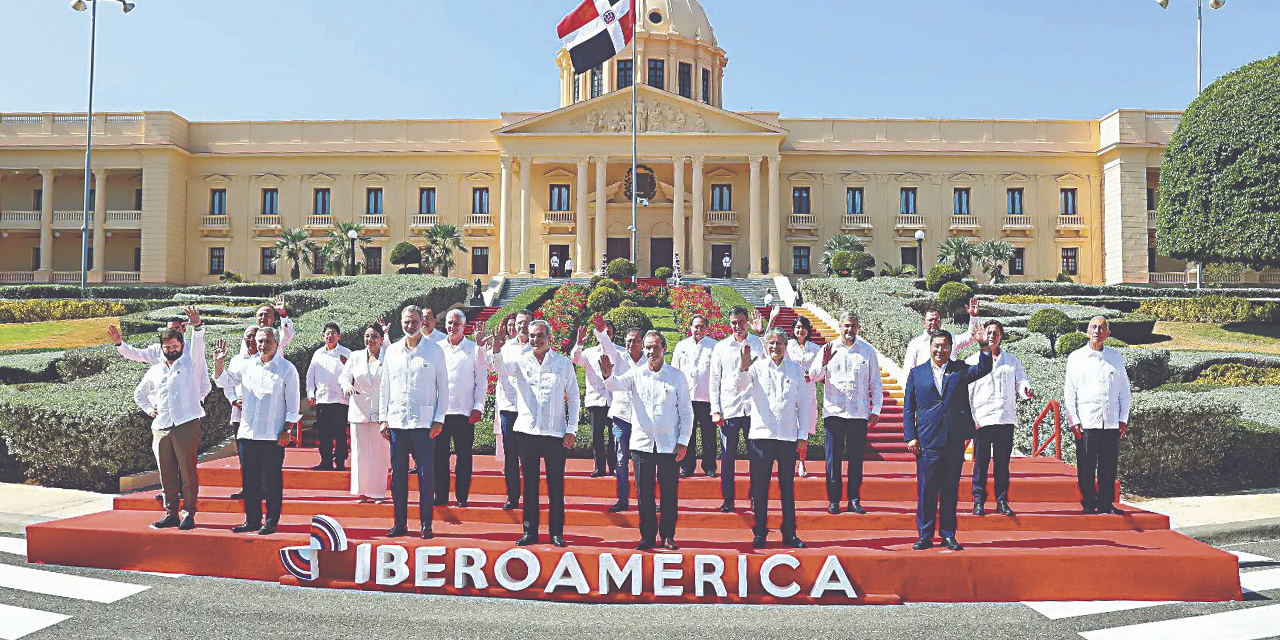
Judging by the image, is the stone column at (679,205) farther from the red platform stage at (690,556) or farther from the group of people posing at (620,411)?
the red platform stage at (690,556)

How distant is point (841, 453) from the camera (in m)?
9.46

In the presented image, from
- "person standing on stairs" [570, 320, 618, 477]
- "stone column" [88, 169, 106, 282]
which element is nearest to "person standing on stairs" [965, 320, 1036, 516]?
"person standing on stairs" [570, 320, 618, 477]

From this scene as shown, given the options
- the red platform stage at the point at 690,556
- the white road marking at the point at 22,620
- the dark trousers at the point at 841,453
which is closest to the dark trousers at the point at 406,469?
the red platform stage at the point at 690,556

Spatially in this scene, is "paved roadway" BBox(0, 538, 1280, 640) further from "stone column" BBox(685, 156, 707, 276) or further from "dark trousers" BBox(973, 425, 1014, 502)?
"stone column" BBox(685, 156, 707, 276)

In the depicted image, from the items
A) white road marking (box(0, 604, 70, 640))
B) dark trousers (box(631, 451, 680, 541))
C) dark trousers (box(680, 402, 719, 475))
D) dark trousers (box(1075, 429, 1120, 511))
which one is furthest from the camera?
dark trousers (box(680, 402, 719, 475))

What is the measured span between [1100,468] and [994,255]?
113ft

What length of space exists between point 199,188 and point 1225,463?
48.2 meters

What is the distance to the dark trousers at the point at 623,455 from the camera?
30.6ft

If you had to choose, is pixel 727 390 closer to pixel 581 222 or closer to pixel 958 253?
pixel 958 253

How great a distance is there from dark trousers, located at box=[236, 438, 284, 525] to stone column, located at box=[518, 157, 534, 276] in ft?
114

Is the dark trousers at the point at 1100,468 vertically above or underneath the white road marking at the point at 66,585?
above

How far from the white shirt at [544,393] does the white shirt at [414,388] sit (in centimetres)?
71

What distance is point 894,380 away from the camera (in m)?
18.6

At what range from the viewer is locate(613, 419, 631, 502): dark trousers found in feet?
30.6
